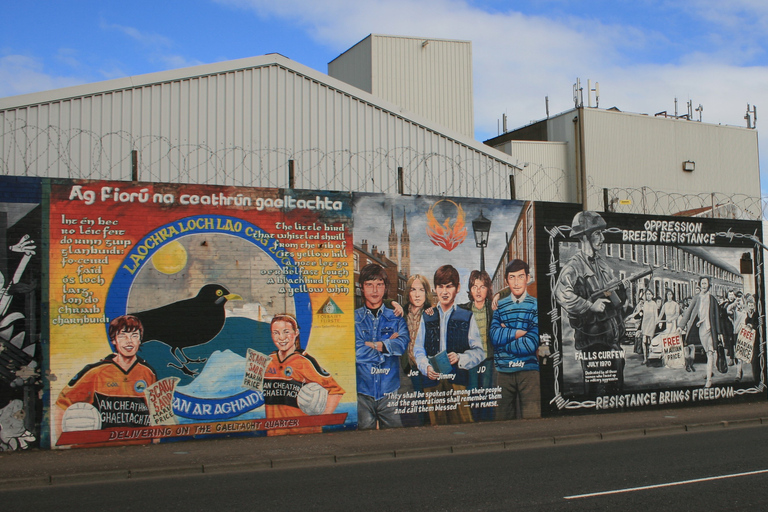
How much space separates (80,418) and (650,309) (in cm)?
1236

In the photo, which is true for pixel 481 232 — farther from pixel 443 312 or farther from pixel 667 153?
pixel 667 153

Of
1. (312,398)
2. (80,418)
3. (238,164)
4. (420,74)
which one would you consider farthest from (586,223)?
(420,74)

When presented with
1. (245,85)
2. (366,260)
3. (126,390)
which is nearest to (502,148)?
(245,85)

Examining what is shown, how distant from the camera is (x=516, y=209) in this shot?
15.5 m

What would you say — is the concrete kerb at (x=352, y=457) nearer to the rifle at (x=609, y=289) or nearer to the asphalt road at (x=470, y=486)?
the asphalt road at (x=470, y=486)

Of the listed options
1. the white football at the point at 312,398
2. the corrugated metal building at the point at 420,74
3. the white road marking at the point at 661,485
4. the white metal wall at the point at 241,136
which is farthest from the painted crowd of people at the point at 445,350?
the corrugated metal building at the point at 420,74

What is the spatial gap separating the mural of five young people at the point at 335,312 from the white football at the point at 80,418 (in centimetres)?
2

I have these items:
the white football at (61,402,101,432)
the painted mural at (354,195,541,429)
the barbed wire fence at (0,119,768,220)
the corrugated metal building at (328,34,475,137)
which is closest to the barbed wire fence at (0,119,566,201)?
the barbed wire fence at (0,119,768,220)

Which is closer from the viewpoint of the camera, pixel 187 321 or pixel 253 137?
pixel 187 321

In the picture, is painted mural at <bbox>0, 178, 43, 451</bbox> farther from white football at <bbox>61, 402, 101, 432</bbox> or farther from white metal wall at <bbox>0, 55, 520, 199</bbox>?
white metal wall at <bbox>0, 55, 520, 199</bbox>

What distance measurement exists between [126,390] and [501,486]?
6671 millimetres

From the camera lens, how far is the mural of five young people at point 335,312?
12.0 m

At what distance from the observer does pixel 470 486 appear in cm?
901

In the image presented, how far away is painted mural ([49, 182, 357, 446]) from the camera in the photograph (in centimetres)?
1202
